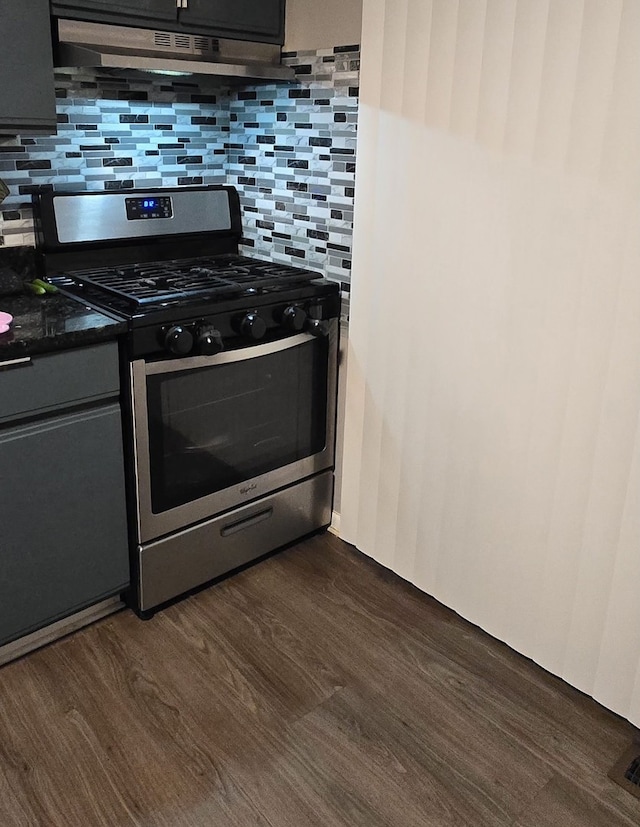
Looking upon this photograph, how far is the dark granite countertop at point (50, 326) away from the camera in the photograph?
1.73 meters

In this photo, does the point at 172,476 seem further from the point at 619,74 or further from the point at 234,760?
the point at 619,74

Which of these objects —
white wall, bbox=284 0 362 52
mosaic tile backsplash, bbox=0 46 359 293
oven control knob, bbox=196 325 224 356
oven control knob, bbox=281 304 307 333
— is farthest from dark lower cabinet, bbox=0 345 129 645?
white wall, bbox=284 0 362 52

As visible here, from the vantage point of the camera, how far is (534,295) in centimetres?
184

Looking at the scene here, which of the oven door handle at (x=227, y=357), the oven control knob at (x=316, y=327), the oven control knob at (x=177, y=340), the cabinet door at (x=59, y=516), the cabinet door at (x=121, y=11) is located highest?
the cabinet door at (x=121, y=11)

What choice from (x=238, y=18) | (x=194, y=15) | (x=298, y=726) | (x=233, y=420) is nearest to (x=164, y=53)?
(x=194, y=15)

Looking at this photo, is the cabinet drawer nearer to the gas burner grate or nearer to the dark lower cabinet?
the dark lower cabinet

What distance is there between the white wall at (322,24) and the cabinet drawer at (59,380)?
1.13 metres

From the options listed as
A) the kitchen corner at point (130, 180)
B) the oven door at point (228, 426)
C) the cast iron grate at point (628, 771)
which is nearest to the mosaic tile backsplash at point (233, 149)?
the kitchen corner at point (130, 180)

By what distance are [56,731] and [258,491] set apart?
2.95ft

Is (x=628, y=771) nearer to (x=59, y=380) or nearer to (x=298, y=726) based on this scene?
(x=298, y=726)

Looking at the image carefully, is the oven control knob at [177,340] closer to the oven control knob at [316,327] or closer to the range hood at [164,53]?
the oven control knob at [316,327]

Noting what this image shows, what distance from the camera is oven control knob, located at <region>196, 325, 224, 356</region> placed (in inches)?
79.5

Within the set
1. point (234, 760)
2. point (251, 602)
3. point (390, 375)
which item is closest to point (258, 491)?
point (251, 602)

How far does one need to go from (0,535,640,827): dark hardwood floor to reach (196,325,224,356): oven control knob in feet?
2.59
